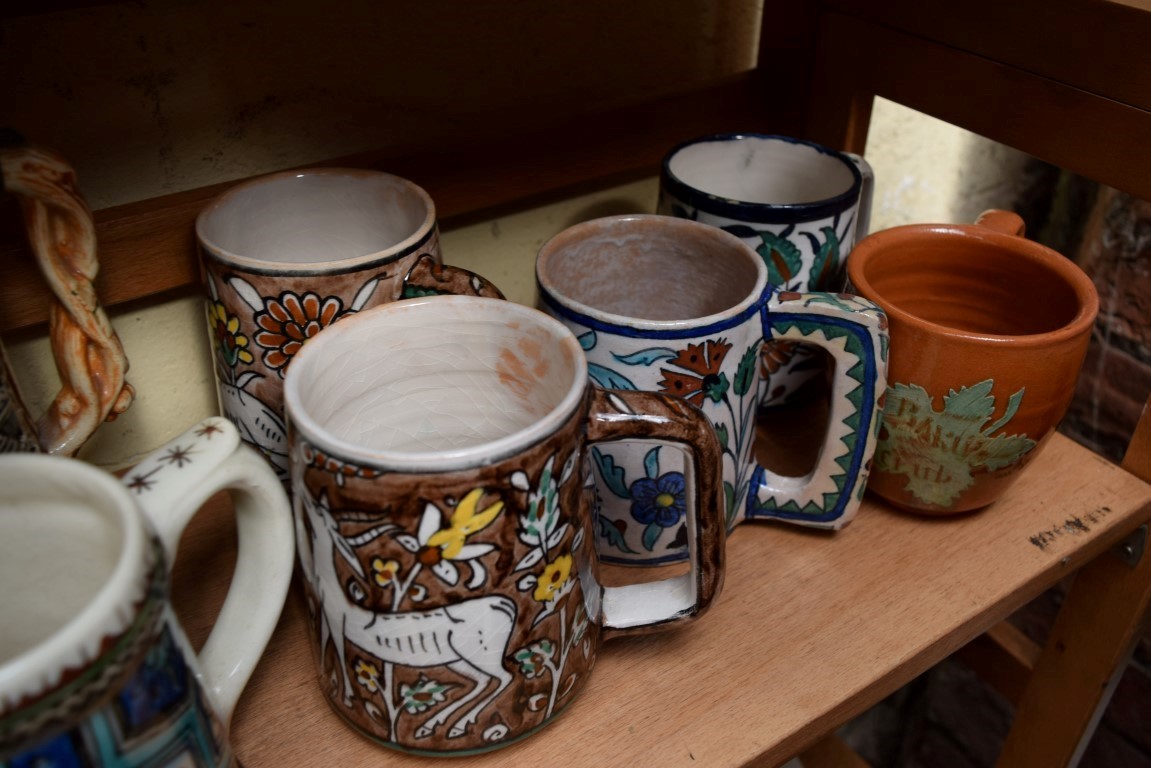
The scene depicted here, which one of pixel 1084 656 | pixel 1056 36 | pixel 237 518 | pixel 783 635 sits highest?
pixel 1056 36

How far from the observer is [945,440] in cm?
49

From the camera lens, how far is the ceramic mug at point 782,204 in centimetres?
52

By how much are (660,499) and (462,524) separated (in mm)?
155

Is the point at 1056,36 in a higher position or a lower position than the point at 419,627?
higher

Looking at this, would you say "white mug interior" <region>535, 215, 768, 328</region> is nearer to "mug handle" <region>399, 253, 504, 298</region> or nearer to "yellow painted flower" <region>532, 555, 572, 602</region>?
"mug handle" <region>399, 253, 504, 298</region>

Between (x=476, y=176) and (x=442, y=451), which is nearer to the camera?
(x=442, y=451)

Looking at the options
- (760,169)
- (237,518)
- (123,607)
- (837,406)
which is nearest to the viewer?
(123,607)

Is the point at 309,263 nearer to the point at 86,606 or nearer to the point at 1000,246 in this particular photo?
the point at 86,606

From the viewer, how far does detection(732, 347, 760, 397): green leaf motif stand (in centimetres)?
45

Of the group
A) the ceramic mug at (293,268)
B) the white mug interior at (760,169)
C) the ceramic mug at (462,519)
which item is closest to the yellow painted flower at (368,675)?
the ceramic mug at (462,519)

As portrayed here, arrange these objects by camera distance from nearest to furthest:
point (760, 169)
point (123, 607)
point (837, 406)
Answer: point (123, 607), point (837, 406), point (760, 169)

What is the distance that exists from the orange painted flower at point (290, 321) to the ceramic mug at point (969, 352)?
26 cm

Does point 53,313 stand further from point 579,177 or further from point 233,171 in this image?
point 579,177

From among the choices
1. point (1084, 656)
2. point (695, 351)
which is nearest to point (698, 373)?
point (695, 351)
